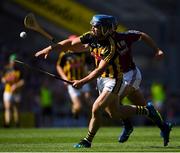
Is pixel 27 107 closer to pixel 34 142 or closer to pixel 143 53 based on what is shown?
pixel 143 53

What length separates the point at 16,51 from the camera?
27.9 m

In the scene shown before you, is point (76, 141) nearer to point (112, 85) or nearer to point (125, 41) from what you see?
point (112, 85)

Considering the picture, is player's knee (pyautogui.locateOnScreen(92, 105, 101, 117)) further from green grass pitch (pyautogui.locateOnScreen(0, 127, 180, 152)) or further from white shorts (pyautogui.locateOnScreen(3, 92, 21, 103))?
white shorts (pyautogui.locateOnScreen(3, 92, 21, 103))

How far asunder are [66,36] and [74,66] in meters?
8.93

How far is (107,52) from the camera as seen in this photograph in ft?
41.8

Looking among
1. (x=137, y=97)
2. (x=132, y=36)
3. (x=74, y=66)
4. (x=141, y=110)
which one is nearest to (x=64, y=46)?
(x=132, y=36)

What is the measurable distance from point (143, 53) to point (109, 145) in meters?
19.9

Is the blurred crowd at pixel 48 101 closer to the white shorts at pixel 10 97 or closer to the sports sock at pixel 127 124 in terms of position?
the white shorts at pixel 10 97

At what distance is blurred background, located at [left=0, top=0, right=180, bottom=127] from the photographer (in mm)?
27406

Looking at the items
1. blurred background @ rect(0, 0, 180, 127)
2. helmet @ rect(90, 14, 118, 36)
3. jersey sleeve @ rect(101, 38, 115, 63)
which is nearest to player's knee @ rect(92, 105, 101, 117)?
jersey sleeve @ rect(101, 38, 115, 63)

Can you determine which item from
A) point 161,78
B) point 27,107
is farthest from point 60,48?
point 161,78

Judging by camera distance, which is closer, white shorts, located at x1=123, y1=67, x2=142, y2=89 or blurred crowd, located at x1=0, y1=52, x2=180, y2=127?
white shorts, located at x1=123, y1=67, x2=142, y2=89

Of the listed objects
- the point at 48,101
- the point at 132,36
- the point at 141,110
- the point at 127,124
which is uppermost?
the point at 132,36

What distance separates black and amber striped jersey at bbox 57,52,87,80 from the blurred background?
5.12 m
